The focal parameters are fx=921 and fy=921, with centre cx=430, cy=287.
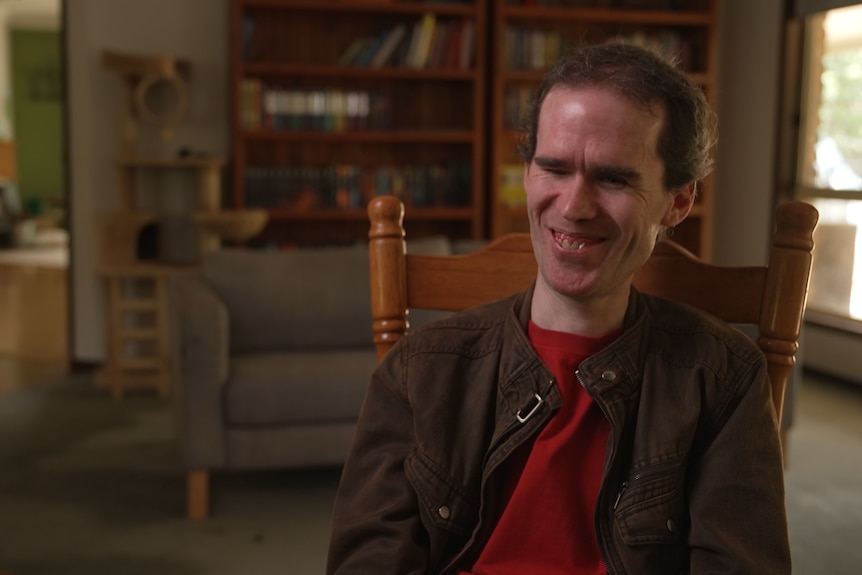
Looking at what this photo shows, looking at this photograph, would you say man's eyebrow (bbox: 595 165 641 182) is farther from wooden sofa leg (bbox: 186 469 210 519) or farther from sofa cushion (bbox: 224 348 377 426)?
wooden sofa leg (bbox: 186 469 210 519)

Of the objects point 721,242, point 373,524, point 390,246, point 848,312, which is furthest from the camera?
point 721,242

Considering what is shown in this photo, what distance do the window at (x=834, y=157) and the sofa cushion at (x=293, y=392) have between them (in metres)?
2.87

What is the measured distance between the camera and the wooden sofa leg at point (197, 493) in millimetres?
2893

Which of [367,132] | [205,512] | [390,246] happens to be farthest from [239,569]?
[367,132]

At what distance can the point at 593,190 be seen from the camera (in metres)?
1.08

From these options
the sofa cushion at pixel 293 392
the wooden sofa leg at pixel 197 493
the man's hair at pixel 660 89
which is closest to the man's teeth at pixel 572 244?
the man's hair at pixel 660 89

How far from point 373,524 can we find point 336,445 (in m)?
1.92

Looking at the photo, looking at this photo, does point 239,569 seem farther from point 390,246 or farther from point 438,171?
point 438,171

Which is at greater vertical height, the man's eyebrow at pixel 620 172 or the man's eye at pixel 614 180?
the man's eyebrow at pixel 620 172

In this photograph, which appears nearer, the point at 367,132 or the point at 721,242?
the point at 367,132

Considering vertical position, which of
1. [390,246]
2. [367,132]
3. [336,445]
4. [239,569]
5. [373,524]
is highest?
[367,132]

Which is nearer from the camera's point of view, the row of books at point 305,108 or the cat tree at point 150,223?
the cat tree at point 150,223

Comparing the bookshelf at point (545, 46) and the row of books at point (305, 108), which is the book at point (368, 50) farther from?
the bookshelf at point (545, 46)

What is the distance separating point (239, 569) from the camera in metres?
2.51
